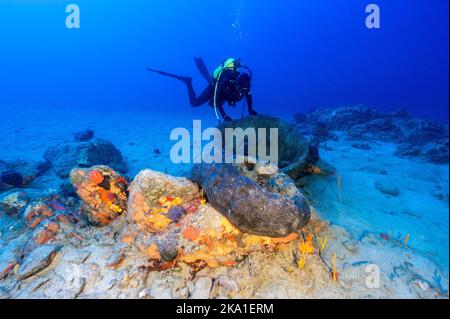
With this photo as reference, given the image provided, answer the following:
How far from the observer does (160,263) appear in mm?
3098

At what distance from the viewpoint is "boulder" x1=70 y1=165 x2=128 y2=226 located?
3.88 meters

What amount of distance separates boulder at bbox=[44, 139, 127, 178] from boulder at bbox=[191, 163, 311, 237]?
5859 mm

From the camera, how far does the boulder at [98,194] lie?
388 centimetres

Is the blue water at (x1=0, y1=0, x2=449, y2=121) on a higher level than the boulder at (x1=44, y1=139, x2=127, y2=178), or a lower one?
higher

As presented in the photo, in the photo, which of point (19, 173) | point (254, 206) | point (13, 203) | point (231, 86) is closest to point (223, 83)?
point (231, 86)

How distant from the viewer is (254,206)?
288 cm

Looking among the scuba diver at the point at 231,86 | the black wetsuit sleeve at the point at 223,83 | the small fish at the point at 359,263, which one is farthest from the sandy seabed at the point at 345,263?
→ the black wetsuit sleeve at the point at 223,83

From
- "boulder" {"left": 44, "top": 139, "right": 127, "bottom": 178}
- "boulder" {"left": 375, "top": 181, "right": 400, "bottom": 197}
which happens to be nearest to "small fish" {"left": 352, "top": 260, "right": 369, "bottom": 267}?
"boulder" {"left": 375, "top": 181, "right": 400, "bottom": 197}

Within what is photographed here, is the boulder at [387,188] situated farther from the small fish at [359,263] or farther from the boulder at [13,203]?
the boulder at [13,203]

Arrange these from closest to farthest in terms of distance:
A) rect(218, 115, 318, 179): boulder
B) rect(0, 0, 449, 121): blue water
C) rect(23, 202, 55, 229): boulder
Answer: rect(23, 202, 55, 229): boulder < rect(218, 115, 318, 179): boulder < rect(0, 0, 449, 121): blue water

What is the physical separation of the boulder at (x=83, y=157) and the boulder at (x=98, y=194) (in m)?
Answer: 4.12

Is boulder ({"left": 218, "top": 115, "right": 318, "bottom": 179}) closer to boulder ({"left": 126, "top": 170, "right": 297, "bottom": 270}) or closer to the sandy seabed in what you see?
the sandy seabed

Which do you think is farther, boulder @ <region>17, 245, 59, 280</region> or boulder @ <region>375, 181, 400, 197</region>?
boulder @ <region>375, 181, 400, 197</region>
